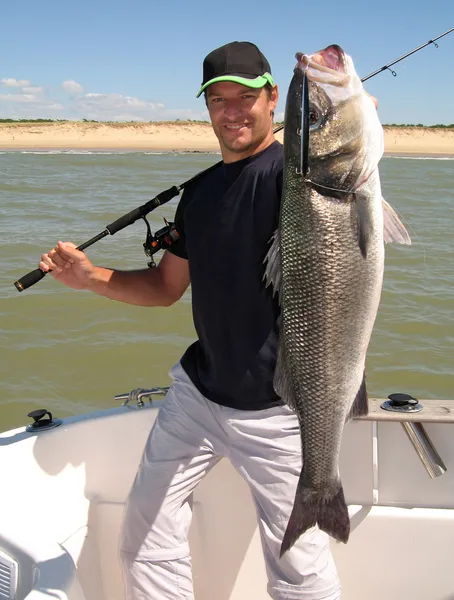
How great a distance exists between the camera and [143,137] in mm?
58594

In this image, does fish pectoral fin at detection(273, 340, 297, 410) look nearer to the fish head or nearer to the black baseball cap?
the fish head

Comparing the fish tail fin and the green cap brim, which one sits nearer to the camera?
the fish tail fin

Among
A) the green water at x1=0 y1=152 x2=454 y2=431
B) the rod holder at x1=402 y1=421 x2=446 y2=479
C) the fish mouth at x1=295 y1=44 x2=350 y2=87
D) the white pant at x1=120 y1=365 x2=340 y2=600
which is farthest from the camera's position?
the green water at x1=0 y1=152 x2=454 y2=431

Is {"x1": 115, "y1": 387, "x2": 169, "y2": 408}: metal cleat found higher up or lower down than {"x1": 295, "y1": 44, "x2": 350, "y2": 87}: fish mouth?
lower down

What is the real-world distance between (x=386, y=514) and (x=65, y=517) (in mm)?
1474

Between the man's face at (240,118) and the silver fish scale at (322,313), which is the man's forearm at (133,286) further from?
the silver fish scale at (322,313)

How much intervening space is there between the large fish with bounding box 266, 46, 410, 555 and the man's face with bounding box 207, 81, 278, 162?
1.88ft

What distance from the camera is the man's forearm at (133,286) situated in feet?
10.0

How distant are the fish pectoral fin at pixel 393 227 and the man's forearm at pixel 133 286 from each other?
1363 mm

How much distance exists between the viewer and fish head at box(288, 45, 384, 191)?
1849 mm

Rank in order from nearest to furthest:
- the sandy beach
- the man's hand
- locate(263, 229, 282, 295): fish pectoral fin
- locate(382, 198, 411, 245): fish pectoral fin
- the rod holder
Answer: locate(382, 198, 411, 245): fish pectoral fin, locate(263, 229, 282, 295): fish pectoral fin, the rod holder, the man's hand, the sandy beach

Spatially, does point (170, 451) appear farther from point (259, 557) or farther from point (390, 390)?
point (390, 390)

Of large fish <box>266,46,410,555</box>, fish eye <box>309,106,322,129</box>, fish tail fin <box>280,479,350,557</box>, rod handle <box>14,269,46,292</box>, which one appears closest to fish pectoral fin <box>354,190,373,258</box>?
large fish <box>266,46,410,555</box>

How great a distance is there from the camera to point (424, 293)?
28.3 ft
